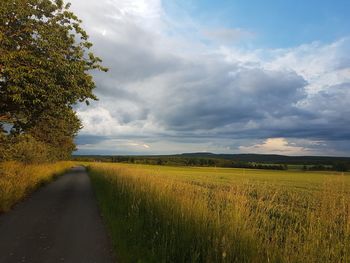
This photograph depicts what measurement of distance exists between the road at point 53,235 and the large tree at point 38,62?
453 centimetres

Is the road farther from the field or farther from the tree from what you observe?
the tree

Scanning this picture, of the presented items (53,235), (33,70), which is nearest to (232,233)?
(53,235)

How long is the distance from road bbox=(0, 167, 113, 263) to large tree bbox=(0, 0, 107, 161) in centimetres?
453

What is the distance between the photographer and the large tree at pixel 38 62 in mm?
14484

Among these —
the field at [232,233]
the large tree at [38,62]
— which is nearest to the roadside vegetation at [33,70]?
the large tree at [38,62]

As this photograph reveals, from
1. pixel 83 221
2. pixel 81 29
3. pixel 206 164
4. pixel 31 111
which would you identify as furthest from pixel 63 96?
pixel 206 164

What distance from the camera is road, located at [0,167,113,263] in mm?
7923

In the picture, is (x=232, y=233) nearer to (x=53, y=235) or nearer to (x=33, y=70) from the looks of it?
(x=53, y=235)

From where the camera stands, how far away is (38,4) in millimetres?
17016

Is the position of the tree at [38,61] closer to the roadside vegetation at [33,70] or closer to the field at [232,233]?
the roadside vegetation at [33,70]

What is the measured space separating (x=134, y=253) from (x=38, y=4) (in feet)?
44.6

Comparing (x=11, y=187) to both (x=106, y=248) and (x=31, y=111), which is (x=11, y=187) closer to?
(x=31, y=111)

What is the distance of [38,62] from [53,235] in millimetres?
7785

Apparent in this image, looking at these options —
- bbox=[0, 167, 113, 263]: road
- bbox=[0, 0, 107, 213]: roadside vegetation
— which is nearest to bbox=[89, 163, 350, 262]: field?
bbox=[0, 167, 113, 263]: road
